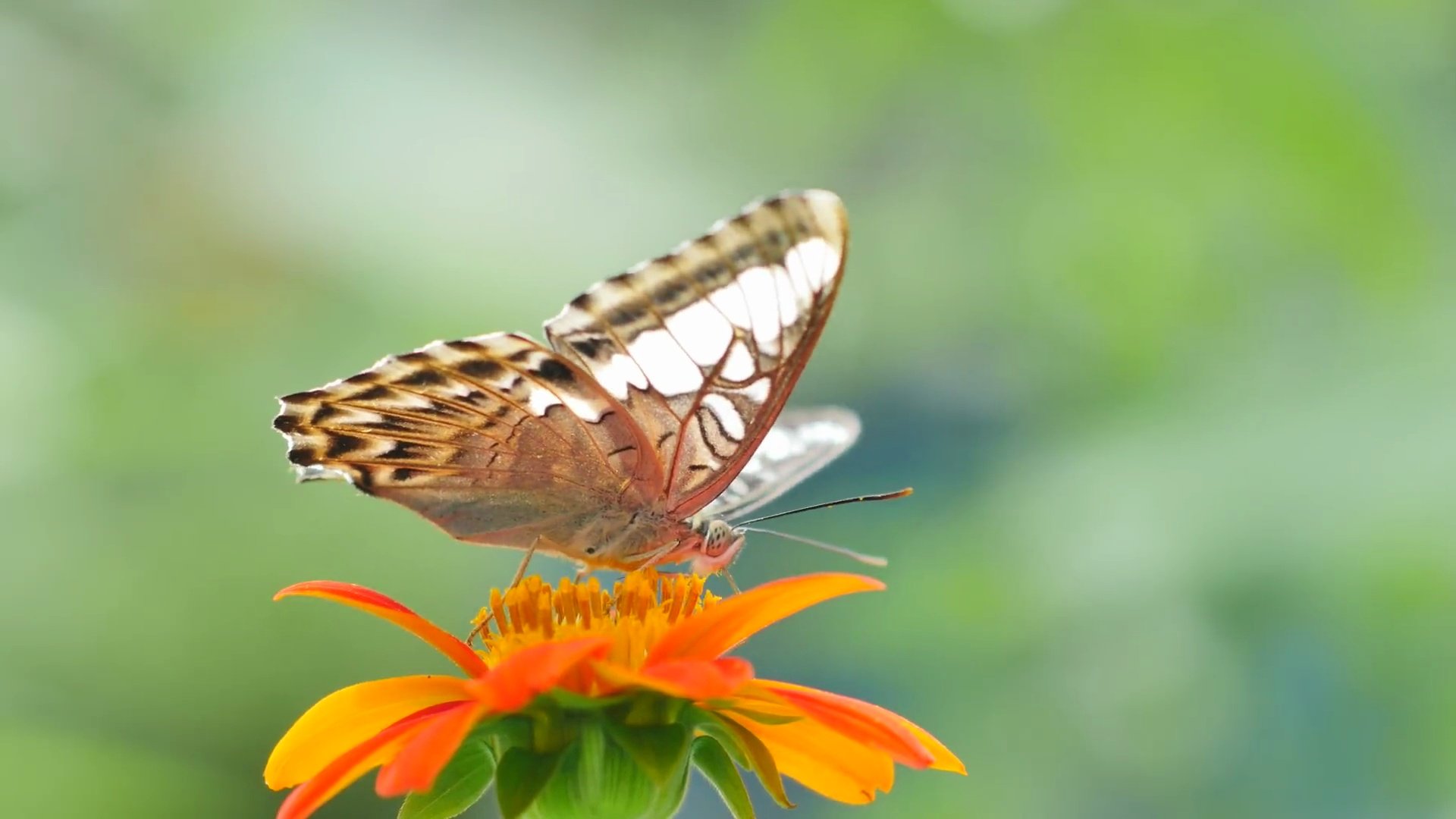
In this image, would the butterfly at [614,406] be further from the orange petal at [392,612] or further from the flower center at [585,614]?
the orange petal at [392,612]

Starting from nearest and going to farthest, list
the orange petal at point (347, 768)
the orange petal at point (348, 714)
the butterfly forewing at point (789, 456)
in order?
the orange petal at point (347, 768)
the orange petal at point (348, 714)
the butterfly forewing at point (789, 456)

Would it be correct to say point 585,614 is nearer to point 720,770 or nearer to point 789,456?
point 720,770

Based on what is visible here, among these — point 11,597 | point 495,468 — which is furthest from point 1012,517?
point 11,597

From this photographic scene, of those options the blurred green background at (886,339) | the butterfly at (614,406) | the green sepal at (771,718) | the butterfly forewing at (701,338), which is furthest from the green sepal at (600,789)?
the blurred green background at (886,339)

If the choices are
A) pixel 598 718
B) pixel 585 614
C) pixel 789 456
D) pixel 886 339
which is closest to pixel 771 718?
pixel 598 718

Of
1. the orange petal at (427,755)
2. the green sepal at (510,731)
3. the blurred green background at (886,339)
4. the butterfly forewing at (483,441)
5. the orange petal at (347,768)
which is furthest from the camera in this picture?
the blurred green background at (886,339)

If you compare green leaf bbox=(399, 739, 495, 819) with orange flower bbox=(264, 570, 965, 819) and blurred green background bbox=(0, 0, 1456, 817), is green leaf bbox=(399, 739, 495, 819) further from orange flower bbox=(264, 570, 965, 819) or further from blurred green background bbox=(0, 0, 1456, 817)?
blurred green background bbox=(0, 0, 1456, 817)

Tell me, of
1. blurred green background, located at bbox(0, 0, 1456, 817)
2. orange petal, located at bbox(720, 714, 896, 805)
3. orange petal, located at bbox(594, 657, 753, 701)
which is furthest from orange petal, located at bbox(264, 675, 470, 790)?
blurred green background, located at bbox(0, 0, 1456, 817)
